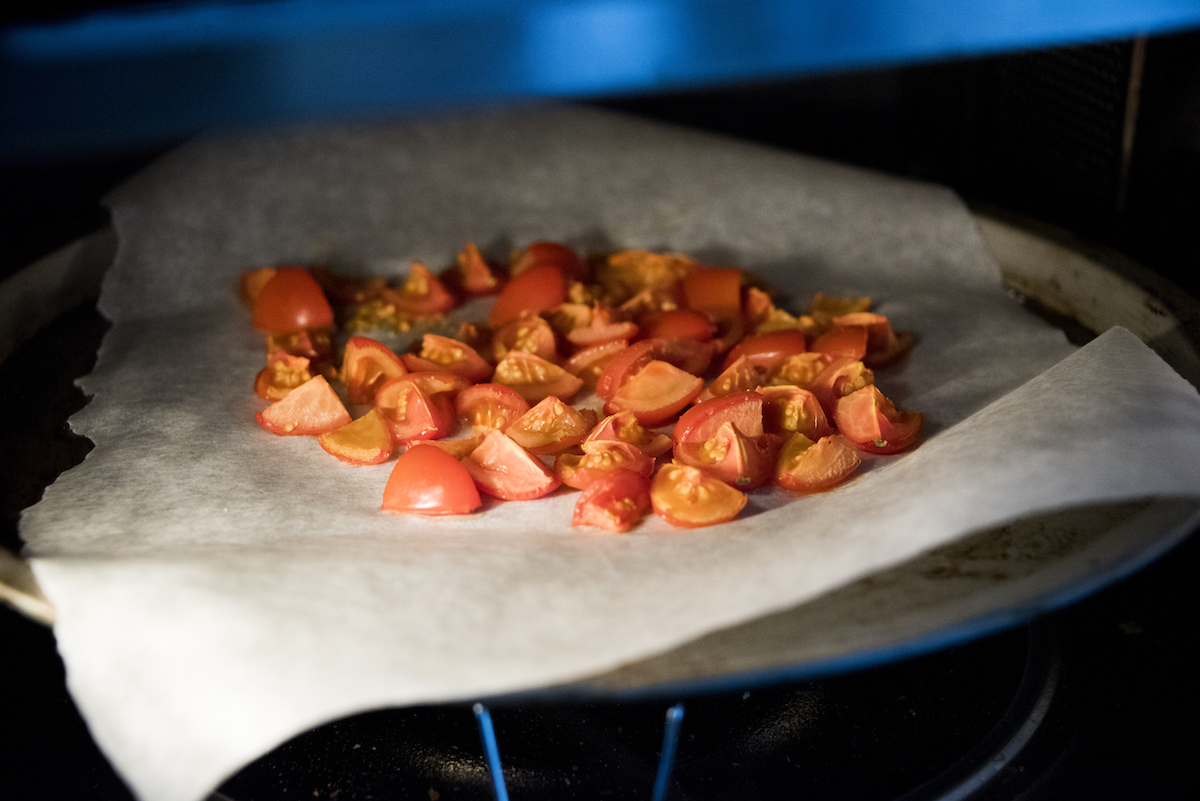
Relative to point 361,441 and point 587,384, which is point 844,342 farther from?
point 361,441

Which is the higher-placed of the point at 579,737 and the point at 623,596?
the point at 623,596

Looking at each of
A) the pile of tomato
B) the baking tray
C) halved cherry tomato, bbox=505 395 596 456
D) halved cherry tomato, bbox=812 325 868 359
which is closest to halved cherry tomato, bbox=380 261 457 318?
the pile of tomato

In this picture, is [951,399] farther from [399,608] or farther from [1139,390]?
[399,608]

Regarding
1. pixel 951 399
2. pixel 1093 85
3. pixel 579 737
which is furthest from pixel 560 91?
pixel 1093 85

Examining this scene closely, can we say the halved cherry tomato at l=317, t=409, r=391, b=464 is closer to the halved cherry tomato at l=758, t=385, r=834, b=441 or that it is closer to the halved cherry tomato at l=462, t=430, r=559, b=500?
the halved cherry tomato at l=462, t=430, r=559, b=500

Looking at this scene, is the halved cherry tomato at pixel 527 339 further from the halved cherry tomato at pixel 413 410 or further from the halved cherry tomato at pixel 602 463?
the halved cherry tomato at pixel 602 463
